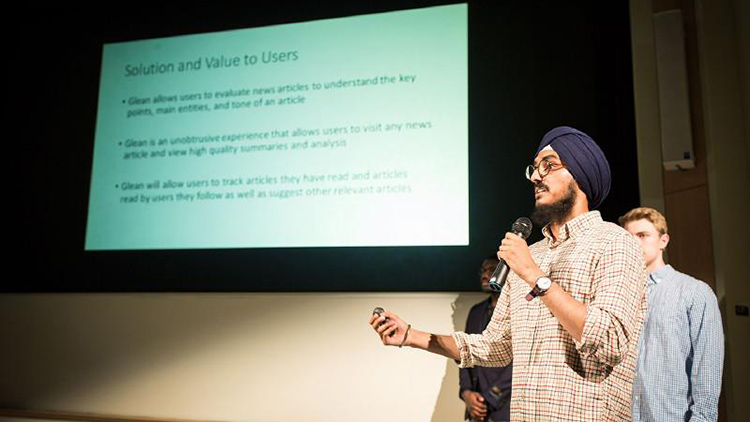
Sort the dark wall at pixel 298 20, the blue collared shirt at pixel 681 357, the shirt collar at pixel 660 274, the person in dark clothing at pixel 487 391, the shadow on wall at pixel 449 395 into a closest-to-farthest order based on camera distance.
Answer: the blue collared shirt at pixel 681 357 → the shirt collar at pixel 660 274 → the person in dark clothing at pixel 487 391 → the shadow on wall at pixel 449 395 → the dark wall at pixel 298 20

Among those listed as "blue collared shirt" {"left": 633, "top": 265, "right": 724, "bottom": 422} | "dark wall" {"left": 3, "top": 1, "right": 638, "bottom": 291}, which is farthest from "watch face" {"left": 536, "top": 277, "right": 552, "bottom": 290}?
"dark wall" {"left": 3, "top": 1, "right": 638, "bottom": 291}

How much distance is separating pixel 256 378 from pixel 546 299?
3.05 meters

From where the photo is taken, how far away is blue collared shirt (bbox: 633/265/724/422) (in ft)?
6.79

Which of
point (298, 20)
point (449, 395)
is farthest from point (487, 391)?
point (298, 20)

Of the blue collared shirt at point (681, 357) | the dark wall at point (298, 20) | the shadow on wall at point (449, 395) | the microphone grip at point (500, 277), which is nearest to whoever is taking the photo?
the microphone grip at point (500, 277)

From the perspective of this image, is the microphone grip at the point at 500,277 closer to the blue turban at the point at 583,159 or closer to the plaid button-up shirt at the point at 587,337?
the plaid button-up shirt at the point at 587,337

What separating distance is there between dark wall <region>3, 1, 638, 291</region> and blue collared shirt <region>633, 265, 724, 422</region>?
134cm

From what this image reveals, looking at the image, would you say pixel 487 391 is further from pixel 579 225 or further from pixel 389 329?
pixel 579 225

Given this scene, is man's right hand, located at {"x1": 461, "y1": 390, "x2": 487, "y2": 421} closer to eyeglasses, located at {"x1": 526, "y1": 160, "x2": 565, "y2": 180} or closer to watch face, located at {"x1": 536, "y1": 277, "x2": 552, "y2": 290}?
eyeglasses, located at {"x1": 526, "y1": 160, "x2": 565, "y2": 180}

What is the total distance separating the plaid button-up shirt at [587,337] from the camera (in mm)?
1274

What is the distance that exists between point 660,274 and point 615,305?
1.23m

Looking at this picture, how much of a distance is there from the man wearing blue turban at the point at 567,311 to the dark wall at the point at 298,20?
2.15 m

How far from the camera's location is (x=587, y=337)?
4.09ft

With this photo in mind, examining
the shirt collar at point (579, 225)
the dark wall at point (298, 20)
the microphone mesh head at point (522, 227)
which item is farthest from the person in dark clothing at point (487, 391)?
the shirt collar at point (579, 225)
